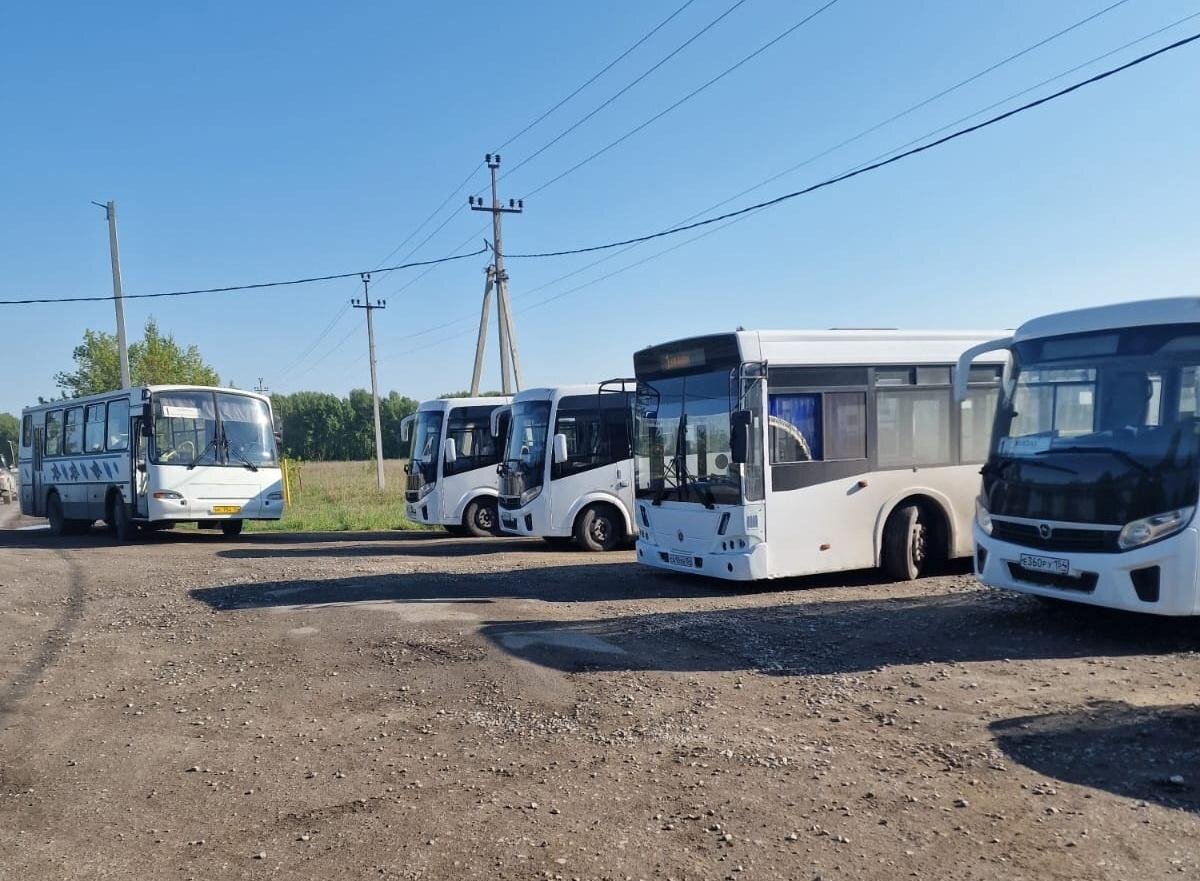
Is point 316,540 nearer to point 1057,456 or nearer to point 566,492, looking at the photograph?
point 566,492

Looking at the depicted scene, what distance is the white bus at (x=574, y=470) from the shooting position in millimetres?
15992

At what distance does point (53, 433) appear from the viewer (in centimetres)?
2344

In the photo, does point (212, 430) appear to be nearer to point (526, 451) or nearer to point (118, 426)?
point (118, 426)

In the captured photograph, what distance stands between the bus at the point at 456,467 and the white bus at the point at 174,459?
10.3ft

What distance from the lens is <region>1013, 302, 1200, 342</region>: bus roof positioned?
795 cm

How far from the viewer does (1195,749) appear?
5547mm

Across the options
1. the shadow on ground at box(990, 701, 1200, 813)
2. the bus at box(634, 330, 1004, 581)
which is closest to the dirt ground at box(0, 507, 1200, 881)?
the shadow on ground at box(990, 701, 1200, 813)

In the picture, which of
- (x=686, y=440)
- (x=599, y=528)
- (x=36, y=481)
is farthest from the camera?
(x=36, y=481)

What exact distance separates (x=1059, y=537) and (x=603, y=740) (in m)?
4.61

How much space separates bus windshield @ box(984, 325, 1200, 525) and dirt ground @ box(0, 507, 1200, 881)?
124 centimetres

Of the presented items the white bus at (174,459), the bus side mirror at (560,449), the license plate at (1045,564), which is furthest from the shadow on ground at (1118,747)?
the white bus at (174,459)

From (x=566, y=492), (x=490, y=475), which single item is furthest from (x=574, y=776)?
(x=490, y=475)

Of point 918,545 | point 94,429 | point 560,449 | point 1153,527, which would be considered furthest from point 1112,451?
point 94,429

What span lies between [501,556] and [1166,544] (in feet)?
33.9
